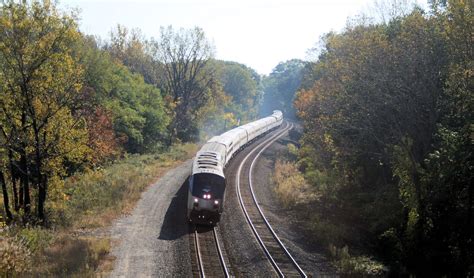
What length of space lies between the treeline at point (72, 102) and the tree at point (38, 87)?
0.05m

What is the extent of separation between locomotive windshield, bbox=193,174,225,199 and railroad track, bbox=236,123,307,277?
2535 mm

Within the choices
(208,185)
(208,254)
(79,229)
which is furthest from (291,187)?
(79,229)

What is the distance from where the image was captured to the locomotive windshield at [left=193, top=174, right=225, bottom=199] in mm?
21797

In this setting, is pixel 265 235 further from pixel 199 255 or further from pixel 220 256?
pixel 199 255

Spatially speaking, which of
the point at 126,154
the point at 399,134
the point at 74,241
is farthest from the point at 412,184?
the point at 126,154

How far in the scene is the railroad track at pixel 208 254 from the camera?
16266 mm

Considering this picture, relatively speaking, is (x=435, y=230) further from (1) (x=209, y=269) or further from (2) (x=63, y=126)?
(2) (x=63, y=126)

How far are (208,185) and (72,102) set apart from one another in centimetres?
979

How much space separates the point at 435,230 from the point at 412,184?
205 cm

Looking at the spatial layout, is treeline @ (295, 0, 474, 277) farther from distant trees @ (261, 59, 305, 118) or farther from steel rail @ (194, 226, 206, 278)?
distant trees @ (261, 59, 305, 118)

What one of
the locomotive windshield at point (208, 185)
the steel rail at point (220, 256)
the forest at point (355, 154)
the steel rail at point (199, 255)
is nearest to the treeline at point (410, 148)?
the forest at point (355, 154)

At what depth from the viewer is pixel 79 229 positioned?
69.5 feet

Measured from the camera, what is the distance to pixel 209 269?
54.3ft

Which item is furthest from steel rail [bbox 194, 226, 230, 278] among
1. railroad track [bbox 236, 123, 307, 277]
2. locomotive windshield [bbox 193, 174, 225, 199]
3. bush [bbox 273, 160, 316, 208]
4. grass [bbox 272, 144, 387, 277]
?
bush [bbox 273, 160, 316, 208]
